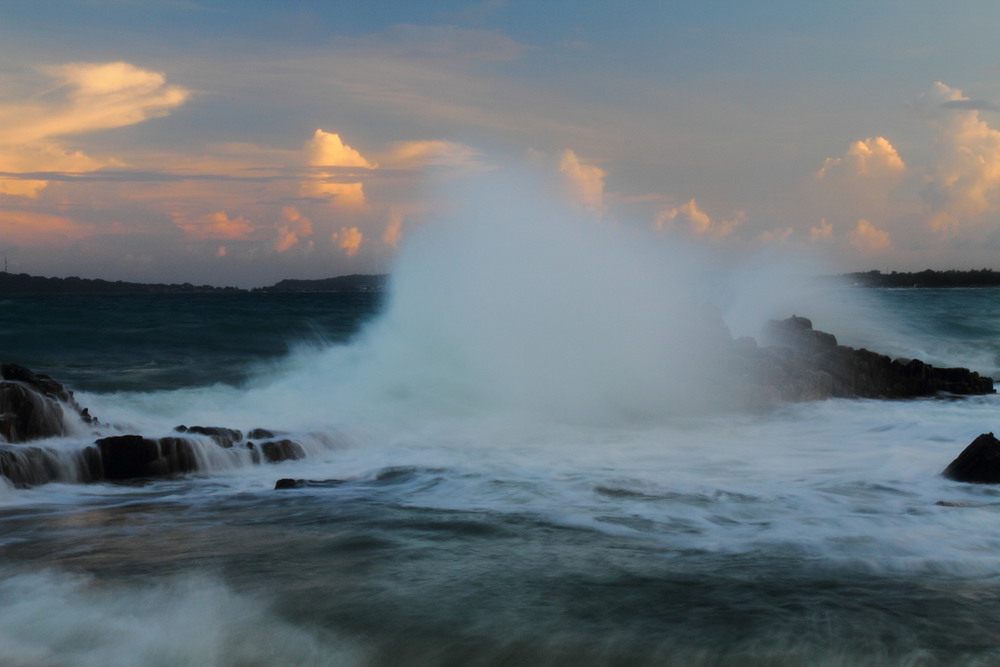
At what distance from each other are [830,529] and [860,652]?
2612 mm

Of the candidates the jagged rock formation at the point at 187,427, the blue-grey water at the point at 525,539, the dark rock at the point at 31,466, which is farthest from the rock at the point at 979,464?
the dark rock at the point at 31,466

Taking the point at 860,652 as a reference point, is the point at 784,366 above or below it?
above

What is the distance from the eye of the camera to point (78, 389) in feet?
55.8

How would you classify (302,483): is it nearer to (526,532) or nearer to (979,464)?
(526,532)

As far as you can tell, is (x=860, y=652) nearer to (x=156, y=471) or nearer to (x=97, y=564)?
(x=97, y=564)

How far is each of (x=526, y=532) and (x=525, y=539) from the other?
0.78 feet

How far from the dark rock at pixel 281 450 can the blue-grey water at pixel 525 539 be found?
0.24 metres

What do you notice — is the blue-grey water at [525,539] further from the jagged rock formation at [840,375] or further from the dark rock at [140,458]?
the jagged rock formation at [840,375]

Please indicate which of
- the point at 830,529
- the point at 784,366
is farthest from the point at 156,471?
the point at 784,366

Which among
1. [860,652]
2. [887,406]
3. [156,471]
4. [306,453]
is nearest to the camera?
[860,652]

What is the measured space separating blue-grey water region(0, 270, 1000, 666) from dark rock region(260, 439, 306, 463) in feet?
0.79

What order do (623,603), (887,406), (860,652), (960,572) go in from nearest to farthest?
(860,652), (623,603), (960,572), (887,406)

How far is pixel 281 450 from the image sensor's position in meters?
11.0

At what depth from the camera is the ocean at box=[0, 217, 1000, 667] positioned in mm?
4957
